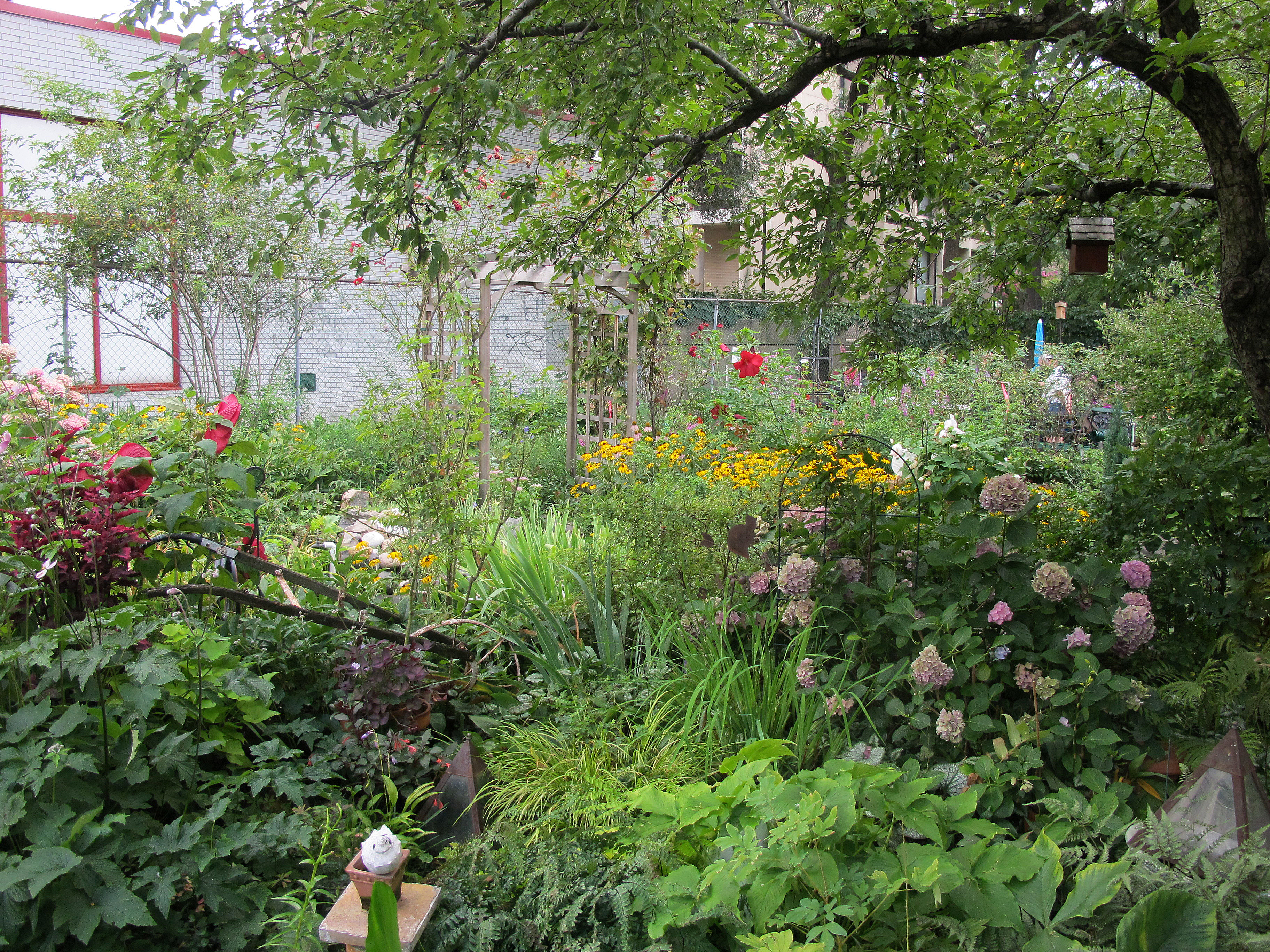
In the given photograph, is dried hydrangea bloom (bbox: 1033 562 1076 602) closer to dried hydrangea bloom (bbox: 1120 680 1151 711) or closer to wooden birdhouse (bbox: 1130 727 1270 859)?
dried hydrangea bloom (bbox: 1120 680 1151 711)

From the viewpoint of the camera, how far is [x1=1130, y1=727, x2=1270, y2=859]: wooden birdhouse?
5.61 ft

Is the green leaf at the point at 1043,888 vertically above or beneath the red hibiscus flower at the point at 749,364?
beneath

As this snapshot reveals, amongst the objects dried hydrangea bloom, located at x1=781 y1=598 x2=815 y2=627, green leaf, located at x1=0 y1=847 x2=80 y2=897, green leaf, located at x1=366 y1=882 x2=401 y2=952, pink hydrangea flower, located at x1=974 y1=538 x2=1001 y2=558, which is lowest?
green leaf, located at x1=366 y1=882 x2=401 y2=952

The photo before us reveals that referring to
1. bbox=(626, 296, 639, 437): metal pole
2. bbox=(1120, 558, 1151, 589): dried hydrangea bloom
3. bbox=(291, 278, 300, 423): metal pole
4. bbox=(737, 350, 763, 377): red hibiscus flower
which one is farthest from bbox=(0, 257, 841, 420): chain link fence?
bbox=(1120, 558, 1151, 589): dried hydrangea bloom

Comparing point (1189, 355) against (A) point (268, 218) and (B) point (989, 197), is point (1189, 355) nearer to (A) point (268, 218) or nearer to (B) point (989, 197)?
(B) point (989, 197)

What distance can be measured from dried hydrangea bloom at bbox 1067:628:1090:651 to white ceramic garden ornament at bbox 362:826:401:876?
174cm

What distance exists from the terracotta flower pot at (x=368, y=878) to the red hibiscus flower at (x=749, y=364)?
602 centimetres

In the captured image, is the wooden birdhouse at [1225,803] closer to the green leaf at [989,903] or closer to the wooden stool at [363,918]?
the green leaf at [989,903]

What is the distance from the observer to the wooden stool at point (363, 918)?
170 centimetres

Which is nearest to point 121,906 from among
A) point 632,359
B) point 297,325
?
point 632,359

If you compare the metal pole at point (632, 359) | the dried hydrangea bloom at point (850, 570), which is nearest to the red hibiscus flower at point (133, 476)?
the dried hydrangea bloom at point (850, 570)

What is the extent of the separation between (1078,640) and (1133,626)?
0.15 meters

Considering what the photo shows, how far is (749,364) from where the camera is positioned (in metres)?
7.38

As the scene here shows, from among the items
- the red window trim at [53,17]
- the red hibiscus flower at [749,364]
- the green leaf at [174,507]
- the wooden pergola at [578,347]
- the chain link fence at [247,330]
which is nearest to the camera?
the green leaf at [174,507]
